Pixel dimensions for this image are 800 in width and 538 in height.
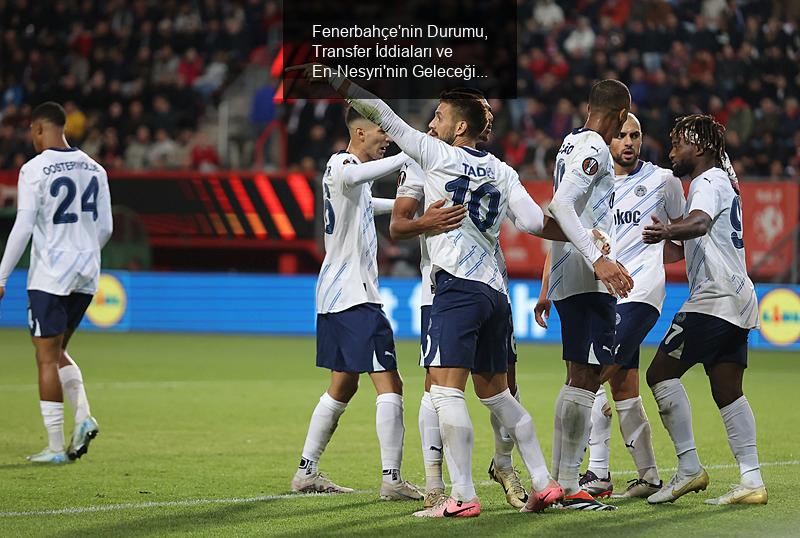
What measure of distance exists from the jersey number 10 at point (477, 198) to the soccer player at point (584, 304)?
36cm

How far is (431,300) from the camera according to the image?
22.9 ft

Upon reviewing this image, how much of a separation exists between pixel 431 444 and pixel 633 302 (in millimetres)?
1507

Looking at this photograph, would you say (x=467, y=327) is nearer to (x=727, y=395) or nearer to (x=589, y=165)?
(x=589, y=165)

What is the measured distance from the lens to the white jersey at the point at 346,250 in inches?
290

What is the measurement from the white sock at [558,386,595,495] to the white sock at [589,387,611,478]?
0.65 m

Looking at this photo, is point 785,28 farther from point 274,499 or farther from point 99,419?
point 274,499

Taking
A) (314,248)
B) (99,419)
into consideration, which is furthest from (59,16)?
(99,419)

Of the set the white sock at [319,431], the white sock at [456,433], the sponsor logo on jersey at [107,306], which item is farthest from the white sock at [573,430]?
the sponsor logo on jersey at [107,306]

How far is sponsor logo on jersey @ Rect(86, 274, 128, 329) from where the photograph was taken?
2070 centimetres

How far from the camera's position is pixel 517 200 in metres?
6.46

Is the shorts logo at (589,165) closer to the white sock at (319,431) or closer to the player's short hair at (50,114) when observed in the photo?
the white sock at (319,431)

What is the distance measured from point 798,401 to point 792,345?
16.7 ft

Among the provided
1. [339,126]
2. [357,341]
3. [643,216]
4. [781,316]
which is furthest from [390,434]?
[339,126]

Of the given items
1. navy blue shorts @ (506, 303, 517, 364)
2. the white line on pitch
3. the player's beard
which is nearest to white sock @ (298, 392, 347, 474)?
the white line on pitch
